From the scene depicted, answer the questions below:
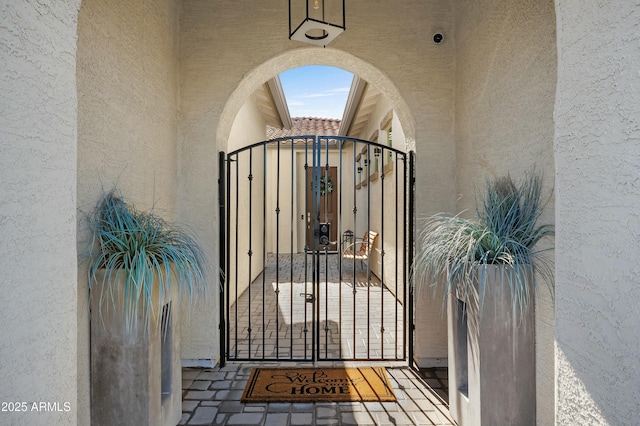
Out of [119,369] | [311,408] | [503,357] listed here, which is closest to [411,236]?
[503,357]

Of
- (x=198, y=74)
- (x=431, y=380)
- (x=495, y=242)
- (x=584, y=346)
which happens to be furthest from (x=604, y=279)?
(x=198, y=74)

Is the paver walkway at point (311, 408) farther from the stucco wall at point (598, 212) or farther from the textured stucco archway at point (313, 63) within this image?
the textured stucco archway at point (313, 63)

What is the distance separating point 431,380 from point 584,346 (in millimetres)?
1916

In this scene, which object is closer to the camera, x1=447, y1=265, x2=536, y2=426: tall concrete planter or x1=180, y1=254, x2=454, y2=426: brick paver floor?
x1=447, y1=265, x2=536, y2=426: tall concrete planter

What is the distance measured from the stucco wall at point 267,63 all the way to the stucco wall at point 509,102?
0.62 feet

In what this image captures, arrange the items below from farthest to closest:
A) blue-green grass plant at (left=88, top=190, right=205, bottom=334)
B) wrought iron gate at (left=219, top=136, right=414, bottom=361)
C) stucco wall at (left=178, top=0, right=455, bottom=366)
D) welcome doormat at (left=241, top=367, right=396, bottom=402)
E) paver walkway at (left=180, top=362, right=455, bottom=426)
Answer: wrought iron gate at (left=219, top=136, right=414, bottom=361), stucco wall at (left=178, top=0, right=455, bottom=366), welcome doormat at (left=241, top=367, right=396, bottom=402), paver walkway at (left=180, top=362, right=455, bottom=426), blue-green grass plant at (left=88, top=190, right=205, bottom=334)

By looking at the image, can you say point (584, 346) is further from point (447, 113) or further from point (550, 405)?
point (447, 113)

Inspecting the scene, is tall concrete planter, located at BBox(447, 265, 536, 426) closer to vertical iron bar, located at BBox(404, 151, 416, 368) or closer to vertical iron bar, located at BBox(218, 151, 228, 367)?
vertical iron bar, located at BBox(404, 151, 416, 368)

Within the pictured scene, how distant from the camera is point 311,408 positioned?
2520 millimetres

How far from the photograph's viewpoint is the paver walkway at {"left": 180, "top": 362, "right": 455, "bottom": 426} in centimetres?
237

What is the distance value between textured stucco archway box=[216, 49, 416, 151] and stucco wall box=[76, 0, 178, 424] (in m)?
0.48

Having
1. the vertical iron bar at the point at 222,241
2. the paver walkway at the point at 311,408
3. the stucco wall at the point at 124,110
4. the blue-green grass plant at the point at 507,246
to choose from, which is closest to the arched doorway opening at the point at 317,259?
the vertical iron bar at the point at 222,241

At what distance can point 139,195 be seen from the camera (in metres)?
2.54

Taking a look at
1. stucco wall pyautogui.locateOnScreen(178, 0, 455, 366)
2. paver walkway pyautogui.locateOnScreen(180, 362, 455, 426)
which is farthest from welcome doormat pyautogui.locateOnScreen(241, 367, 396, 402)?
stucco wall pyautogui.locateOnScreen(178, 0, 455, 366)
